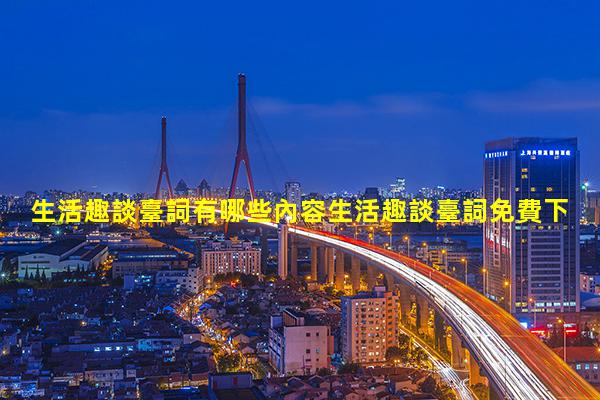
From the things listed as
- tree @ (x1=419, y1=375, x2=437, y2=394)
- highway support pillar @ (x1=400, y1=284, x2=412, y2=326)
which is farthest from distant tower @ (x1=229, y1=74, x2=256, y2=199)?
tree @ (x1=419, y1=375, x2=437, y2=394)

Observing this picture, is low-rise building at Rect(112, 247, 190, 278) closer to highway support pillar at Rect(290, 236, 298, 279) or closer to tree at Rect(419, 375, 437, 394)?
highway support pillar at Rect(290, 236, 298, 279)

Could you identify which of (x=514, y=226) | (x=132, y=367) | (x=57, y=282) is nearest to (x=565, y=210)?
(x=514, y=226)

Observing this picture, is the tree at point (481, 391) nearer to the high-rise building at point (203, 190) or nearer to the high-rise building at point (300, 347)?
the high-rise building at point (300, 347)

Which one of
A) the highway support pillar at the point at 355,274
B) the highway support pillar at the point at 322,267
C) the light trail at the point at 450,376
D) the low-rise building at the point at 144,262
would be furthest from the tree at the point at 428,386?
the highway support pillar at the point at 322,267

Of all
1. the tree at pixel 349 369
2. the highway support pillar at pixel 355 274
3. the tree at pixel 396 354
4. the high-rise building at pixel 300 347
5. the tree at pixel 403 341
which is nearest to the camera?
the tree at pixel 349 369

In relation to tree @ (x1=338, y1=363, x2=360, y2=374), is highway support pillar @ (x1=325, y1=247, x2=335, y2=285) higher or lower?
Answer: higher
